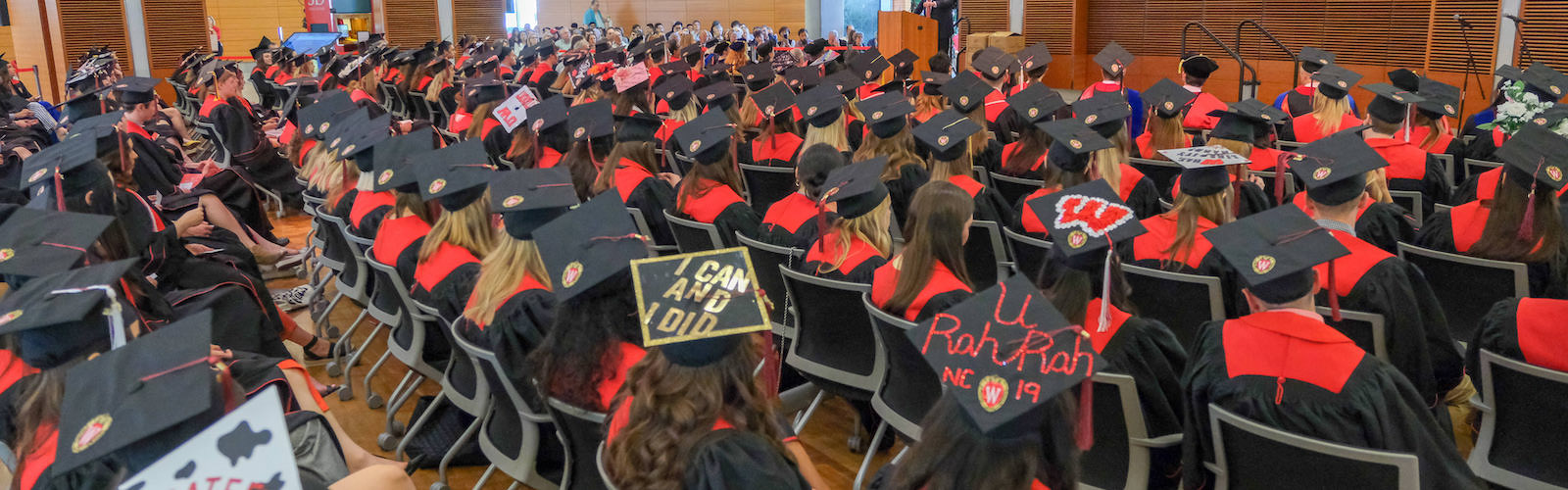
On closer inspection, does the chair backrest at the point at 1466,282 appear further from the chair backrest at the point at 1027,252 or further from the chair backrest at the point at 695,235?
the chair backrest at the point at 695,235

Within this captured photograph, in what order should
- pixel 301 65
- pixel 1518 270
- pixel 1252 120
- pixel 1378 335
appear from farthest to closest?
pixel 301 65
pixel 1252 120
pixel 1518 270
pixel 1378 335

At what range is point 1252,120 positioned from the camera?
5113 millimetres

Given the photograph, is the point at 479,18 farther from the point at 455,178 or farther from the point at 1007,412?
the point at 1007,412

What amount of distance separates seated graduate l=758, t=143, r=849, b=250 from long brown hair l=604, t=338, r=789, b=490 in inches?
81.4

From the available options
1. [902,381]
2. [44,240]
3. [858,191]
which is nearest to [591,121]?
[858,191]

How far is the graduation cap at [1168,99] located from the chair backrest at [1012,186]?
4.37ft

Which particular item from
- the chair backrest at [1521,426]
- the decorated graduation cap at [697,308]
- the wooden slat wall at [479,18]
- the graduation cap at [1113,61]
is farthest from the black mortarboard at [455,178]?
the wooden slat wall at [479,18]

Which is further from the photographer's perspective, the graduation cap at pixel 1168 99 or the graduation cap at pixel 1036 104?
the graduation cap at pixel 1168 99

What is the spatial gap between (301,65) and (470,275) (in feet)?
34.6

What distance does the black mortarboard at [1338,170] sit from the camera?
10.7ft

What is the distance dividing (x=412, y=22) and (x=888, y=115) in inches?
654

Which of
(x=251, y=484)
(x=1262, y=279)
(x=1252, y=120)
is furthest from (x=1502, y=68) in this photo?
(x=251, y=484)

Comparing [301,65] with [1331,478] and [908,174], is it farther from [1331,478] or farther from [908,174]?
[1331,478]

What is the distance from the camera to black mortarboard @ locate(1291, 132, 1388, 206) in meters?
3.25
